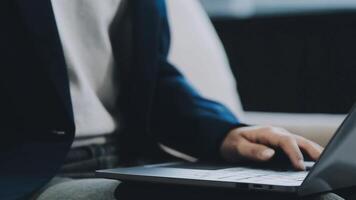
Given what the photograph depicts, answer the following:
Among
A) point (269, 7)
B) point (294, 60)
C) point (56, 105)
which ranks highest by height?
point (56, 105)

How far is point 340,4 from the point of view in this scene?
1800 mm

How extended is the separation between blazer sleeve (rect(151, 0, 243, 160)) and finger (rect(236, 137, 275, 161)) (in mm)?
87

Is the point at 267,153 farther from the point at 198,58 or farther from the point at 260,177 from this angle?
the point at 198,58

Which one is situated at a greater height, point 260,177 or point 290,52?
point 260,177

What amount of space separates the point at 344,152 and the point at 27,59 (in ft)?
1.36

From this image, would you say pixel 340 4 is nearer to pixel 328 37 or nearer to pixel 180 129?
pixel 328 37

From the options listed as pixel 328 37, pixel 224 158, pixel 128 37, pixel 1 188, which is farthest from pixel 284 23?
pixel 1 188

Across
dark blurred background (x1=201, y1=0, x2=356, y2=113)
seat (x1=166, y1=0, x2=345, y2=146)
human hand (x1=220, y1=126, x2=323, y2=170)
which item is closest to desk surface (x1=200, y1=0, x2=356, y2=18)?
dark blurred background (x1=201, y1=0, x2=356, y2=113)

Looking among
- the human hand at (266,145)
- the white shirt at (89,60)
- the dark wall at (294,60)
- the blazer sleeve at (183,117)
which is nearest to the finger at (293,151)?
the human hand at (266,145)

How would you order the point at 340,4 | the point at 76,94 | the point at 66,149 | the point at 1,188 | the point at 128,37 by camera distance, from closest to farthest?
the point at 1,188 < the point at 66,149 < the point at 76,94 < the point at 128,37 < the point at 340,4

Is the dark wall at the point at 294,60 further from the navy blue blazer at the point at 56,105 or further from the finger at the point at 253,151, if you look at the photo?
the finger at the point at 253,151

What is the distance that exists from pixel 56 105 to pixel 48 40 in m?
0.08

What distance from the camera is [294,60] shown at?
1885mm

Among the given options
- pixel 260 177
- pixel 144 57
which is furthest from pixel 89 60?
pixel 260 177
